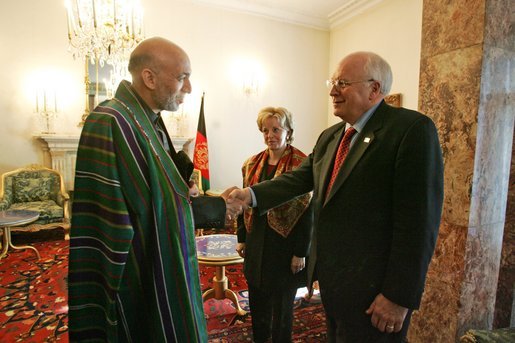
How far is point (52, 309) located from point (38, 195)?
2613 millimetres

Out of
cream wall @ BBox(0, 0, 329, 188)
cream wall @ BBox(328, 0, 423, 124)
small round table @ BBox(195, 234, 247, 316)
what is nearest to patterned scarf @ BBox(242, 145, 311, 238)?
small round table @ BBox(195, 234, 247, 316)

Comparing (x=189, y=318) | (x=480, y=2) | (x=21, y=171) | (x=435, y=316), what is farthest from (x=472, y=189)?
(x=21, y=171)

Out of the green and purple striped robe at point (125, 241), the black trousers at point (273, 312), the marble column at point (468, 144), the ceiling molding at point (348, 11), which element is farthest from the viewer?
the ceiling molding at point (348, 11)

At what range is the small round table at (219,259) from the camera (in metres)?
2.33

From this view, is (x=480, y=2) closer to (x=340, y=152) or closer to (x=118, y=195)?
(x=340, y=152)

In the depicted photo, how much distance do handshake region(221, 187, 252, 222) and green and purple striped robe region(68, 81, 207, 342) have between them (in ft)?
1.29

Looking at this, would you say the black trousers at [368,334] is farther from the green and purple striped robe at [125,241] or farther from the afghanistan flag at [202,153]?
the afghanistan flag at [202,153]

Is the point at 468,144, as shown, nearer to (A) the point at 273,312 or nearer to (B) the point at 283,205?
(B) the point at 283,205

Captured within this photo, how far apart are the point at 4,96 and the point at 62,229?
6.68 ft

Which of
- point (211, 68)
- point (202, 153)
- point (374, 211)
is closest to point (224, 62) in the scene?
point (211, 68)

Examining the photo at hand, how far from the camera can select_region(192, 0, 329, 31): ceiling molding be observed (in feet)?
17.9

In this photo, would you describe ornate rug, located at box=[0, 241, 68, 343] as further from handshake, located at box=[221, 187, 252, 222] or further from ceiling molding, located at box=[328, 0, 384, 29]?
ceiling molding, located at box=[328, 0, 384, 29]

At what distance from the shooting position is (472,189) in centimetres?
171

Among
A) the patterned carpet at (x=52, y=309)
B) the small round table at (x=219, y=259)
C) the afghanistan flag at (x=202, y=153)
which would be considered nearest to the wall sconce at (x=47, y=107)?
the patterned carpet at (x=52, y=309)
